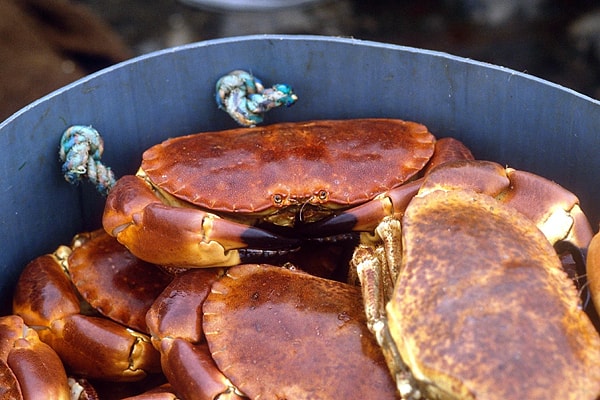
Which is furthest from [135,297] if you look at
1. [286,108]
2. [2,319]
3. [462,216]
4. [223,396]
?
[462,216]

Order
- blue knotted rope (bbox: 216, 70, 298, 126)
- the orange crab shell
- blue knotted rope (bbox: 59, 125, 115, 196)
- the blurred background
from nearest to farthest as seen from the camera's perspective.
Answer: the orange crab shell → blue knotted rope (bbox: 59, 125, 115, 196) → blue knotted rope (bbox: 216, 70, 298, 126) → the blurred background

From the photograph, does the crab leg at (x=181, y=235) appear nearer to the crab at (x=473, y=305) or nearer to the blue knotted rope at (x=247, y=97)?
the crab at (x=473, y=305)

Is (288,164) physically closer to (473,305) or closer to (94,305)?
(94,305)

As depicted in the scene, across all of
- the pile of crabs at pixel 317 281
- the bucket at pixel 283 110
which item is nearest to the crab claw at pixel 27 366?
the pile of crabs at pixel 317 281

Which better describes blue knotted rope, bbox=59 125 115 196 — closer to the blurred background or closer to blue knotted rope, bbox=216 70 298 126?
blue knotted rope, bbox=216 70 298 126

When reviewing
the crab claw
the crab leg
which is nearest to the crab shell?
the crab leg

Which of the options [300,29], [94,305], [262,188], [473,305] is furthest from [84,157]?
[300,29]

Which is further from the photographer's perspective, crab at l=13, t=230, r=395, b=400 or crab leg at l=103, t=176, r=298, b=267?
crab leg at l=103, t=176, r=298, b=267

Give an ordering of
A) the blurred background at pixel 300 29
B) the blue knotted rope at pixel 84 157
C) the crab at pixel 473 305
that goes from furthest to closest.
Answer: the blurred background at pixel 300 29 < the blue knotted rope at pixel 84 157 < the crab at pixel 473 305
